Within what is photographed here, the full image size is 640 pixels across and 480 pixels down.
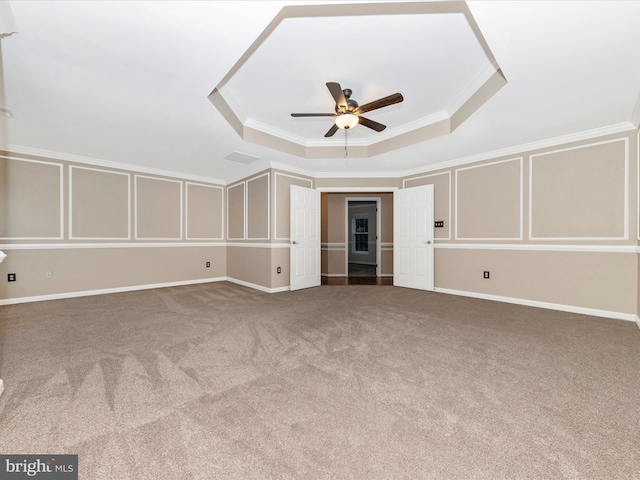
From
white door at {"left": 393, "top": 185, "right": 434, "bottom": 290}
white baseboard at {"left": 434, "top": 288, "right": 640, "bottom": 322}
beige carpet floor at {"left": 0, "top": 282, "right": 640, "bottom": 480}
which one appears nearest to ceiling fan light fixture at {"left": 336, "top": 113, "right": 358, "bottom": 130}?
beige carpet floor at {"left": 0, "top": 282, "right": 640, "bottom": 480}

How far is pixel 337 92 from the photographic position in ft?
8.23

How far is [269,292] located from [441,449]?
3.97m

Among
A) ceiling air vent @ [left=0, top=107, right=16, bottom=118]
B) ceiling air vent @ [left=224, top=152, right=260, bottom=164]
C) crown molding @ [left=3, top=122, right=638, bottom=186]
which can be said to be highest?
ceiling air vent @ [left=0, top=107, right=16, bottom=118]

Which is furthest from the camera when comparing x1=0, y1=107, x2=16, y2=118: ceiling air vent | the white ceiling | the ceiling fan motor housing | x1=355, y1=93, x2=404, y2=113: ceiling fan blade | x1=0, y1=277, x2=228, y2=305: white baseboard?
x1=0, y1=277, x2=228, y2=305: white baseboard

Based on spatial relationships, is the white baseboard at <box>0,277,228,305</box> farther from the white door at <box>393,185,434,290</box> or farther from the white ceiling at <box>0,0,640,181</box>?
the white door at <box>393,185,434,290</box>

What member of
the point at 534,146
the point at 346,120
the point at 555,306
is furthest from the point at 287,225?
the point at 555,306

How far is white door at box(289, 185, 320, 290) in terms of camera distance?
520cm

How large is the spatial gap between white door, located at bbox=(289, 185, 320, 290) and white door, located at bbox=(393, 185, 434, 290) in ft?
5.67

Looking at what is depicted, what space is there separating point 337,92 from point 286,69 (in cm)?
60

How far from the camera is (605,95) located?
8.51 ft

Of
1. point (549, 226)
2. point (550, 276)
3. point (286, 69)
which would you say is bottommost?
point (550, 276)

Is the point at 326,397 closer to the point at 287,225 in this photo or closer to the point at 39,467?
the point at 39,467

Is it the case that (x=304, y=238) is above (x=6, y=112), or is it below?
below

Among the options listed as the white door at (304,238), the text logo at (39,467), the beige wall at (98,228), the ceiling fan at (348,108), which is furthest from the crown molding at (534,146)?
the text logo at (39,467)
